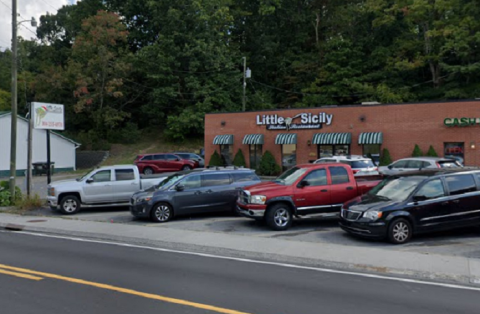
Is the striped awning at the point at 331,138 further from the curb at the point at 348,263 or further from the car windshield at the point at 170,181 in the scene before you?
the curb at the point at 348,263

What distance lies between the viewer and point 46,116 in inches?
774

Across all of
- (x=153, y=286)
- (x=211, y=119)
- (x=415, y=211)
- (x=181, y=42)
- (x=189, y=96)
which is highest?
(x=181, y=42)

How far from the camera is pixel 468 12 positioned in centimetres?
4222

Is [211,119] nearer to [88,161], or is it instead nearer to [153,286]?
[88,161]

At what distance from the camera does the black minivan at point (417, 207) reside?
35.1ft

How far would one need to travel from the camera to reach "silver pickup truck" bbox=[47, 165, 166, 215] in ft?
55.6

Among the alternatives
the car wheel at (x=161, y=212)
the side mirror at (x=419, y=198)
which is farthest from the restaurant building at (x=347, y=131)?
the car wheel at (x=161, y=212)

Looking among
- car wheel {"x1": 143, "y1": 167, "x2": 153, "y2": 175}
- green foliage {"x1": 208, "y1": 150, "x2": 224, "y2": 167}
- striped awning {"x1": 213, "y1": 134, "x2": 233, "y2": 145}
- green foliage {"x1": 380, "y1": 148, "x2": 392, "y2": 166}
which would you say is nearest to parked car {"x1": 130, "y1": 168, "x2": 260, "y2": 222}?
green foliage {"x1": 380, "y1": 148, "x2": 392, "y2": 166}

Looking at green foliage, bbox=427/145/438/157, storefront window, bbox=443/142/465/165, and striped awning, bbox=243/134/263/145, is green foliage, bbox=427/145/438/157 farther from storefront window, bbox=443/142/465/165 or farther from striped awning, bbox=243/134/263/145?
striped awning, bbox=243/134/263/145

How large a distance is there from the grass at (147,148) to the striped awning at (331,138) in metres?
20.5

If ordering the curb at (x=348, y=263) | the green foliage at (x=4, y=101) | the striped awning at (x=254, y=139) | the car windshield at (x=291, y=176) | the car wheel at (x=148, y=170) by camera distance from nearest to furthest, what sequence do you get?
the curb at (x=348, y=263), the car windshield at (x=291, y=176), the striped awning at (x=254, y=139), the car wheel at (x=148, y=170), the green foliage at (x=4, y=101)

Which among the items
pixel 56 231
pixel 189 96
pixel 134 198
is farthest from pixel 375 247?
pixel 189 96

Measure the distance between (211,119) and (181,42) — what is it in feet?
61.7

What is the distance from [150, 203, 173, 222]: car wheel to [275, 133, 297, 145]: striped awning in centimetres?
1836
